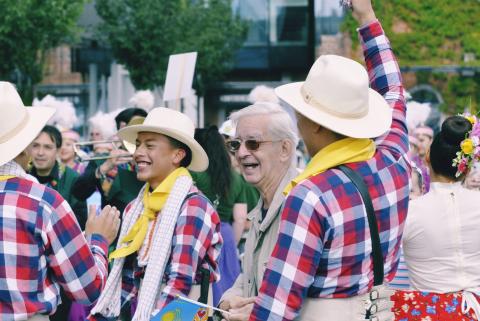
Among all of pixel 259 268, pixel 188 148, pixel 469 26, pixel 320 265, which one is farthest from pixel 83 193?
pixel 469 26

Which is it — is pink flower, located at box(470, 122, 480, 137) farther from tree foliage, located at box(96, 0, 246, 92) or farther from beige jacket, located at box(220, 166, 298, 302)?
tree foliage, located at box(96, 0, 246, 92)

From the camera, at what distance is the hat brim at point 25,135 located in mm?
3906

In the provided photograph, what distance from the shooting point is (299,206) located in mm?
3217

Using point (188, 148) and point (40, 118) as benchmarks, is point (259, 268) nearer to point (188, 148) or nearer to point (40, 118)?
point (40, 118)

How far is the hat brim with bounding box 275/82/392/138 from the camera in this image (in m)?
3.36

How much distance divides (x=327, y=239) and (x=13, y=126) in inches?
61.3

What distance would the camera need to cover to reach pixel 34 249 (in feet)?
12.7

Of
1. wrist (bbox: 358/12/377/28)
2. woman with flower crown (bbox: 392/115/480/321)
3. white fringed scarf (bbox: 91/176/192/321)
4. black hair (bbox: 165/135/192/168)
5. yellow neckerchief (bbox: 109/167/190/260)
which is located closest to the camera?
wrist (bbox: 358/12/377/28)

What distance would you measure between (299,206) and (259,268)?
2.23 ft

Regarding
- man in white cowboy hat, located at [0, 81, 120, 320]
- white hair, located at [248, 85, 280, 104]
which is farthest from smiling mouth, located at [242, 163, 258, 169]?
white hair, located at [248, 85, 280, 104]

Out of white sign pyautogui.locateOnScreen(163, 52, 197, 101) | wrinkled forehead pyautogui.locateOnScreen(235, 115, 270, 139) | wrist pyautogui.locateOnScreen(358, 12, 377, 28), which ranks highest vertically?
white sign pyautogui.locateOnScreen(163, 52, 197, 101)

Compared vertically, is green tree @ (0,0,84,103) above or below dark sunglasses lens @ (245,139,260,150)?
above

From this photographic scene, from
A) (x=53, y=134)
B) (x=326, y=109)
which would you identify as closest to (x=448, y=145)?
(x=326, y=109)

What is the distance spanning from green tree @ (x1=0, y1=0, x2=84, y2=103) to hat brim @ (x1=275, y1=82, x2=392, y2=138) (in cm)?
2092
